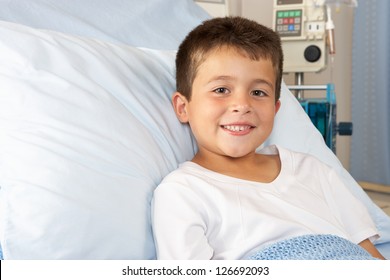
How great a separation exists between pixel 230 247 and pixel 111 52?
0.49 metres

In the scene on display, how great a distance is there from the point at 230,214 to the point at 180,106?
0.32m

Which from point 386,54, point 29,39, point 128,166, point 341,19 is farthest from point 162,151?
point 341,19

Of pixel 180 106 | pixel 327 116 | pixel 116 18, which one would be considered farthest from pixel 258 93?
pixel 327 116

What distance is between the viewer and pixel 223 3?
7.55 feet

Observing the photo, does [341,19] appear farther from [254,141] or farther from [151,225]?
[151,225]

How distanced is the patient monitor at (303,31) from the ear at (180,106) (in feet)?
3.97

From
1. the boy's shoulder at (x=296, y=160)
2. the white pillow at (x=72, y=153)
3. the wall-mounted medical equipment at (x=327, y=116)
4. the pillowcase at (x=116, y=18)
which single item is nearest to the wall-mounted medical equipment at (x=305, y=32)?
the wall-mounted medical equipment at (x=327, y=116)

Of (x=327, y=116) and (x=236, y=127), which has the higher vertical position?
(x=236, y=127)

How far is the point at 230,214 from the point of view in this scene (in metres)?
0.97

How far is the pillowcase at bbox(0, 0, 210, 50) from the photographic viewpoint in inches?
52.6

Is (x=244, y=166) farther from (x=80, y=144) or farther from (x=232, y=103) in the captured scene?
(x=80, y=144)

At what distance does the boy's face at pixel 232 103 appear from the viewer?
1070mm

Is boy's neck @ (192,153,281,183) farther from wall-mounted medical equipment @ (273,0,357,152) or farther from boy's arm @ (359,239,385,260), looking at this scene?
wall-mounted medical equipment @ (273,0,357,152)

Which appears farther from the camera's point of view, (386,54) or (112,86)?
(386,54)
